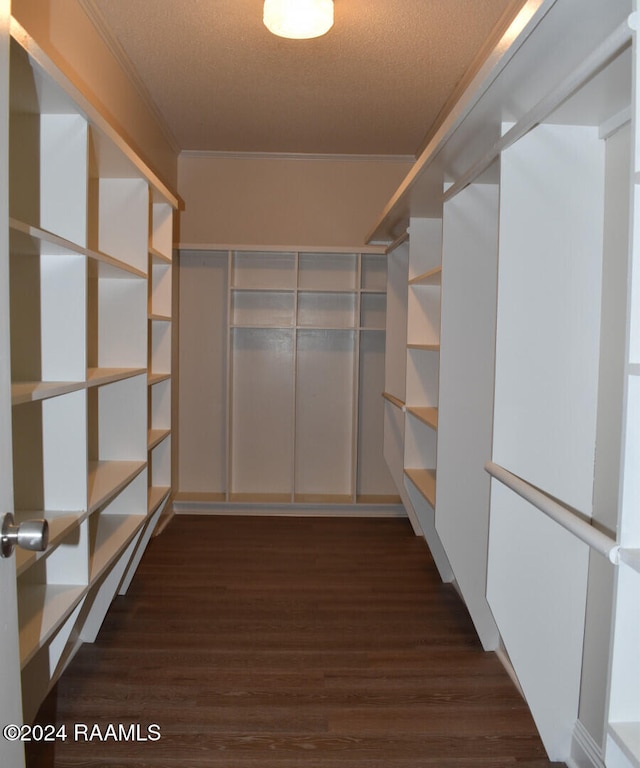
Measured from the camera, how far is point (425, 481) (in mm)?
3463

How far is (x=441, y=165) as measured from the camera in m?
2.70

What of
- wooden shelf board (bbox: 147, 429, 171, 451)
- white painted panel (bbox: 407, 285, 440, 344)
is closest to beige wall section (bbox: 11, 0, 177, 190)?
wooden shelf board (bbox: 147, 429, 171, 451)

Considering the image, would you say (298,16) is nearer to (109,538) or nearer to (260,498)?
(109,538)

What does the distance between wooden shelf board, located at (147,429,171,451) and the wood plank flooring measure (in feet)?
2.73

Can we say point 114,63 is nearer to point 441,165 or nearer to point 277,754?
point 441,165

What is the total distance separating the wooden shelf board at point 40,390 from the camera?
66.6 inches

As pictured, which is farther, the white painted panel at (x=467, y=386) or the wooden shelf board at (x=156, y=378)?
the wooden shelf board at (x=156, y=378)

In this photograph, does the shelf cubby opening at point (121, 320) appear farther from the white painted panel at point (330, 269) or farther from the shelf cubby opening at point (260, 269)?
the white painted panel at point (330, 269)

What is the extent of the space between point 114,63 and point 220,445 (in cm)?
299

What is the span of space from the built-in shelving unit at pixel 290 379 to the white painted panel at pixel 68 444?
3.30 meters

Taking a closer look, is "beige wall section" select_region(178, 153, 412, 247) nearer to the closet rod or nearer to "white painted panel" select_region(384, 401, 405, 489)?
"white painted panel" select_region(384, 401, 405, 489)

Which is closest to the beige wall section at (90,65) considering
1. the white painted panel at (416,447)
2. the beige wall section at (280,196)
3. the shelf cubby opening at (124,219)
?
the shelf cubby opening at (124,219)

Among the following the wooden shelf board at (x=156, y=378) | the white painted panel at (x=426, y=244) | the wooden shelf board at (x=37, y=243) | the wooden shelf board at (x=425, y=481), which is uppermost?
the white painted panel at (x=426, y=244)

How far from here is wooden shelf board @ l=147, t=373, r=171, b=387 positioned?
3305 millimetres
